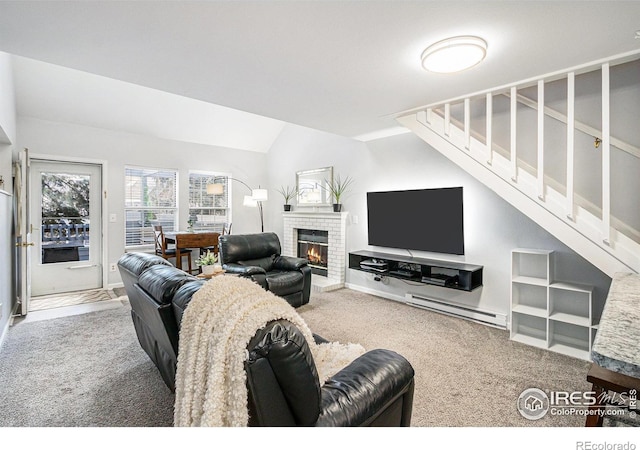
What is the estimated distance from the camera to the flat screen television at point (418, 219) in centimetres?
355

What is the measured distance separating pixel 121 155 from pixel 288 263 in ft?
10.9

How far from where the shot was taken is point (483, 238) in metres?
3.42

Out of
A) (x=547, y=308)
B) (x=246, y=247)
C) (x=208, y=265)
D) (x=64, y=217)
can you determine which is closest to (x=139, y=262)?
(x=208, y=265)

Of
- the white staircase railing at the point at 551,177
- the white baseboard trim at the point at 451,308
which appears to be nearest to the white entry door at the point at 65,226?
the white baseboard trim at the point at 451,308

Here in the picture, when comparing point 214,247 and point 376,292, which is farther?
point 214,247

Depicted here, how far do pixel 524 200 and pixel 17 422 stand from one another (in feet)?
12.6

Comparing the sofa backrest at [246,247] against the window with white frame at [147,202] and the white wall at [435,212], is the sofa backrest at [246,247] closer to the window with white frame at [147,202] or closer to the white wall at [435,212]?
the white wall at [435,212]

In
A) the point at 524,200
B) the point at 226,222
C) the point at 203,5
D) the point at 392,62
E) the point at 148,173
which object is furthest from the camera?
the point at 226,222

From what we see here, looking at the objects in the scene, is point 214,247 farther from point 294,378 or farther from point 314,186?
point 294,378

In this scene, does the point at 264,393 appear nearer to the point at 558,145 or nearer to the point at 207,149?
the point at 558,145

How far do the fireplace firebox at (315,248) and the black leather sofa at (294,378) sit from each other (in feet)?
11.8

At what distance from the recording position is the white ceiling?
1.60 m

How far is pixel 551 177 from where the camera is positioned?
9.56ft
